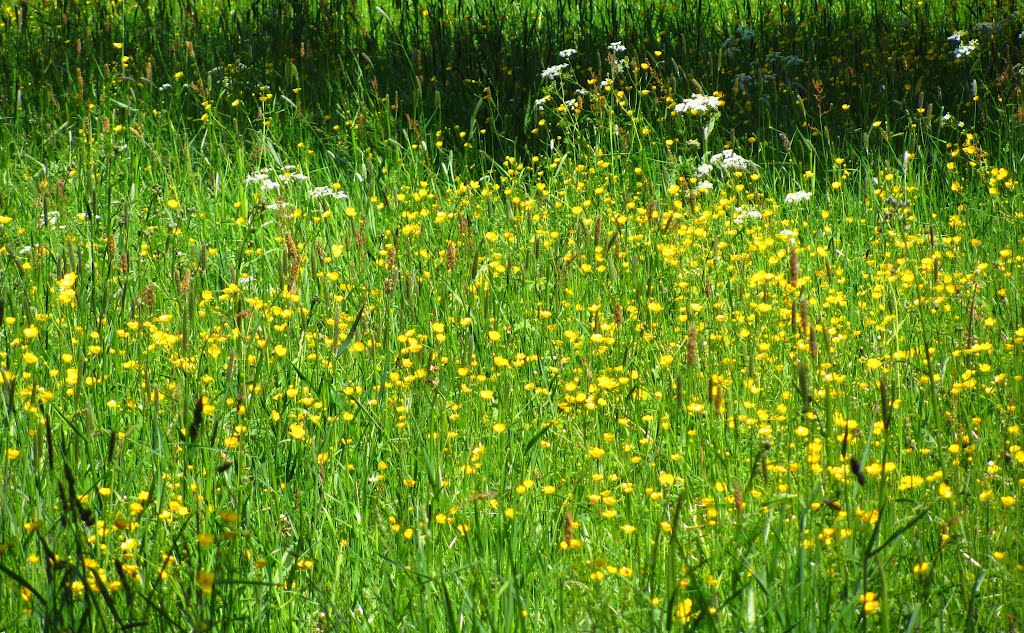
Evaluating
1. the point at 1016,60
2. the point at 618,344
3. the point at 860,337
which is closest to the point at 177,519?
the point at 618,344

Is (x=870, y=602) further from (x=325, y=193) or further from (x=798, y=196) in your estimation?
(x=325, y=193)

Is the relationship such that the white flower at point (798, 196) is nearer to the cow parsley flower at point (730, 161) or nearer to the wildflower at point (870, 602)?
the cow parsley flower at point (730, 161)

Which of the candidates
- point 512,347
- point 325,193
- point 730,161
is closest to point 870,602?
point 512,347

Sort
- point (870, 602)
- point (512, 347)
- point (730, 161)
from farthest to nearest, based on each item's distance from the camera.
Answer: point (730, 161)
point (512, 347)
point (870, 602)

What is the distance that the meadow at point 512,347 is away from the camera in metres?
1.95

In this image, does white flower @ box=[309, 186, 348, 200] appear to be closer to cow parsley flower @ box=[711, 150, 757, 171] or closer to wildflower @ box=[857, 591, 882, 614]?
cow parsley flower @ box=[711, 150, 757, 171]

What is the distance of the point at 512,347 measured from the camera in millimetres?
3096

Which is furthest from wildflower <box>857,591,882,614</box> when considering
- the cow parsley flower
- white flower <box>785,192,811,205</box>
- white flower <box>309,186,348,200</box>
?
white flower <box>309,186,348,200</box>

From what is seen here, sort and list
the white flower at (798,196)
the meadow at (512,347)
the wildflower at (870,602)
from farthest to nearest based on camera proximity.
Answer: the white flower at (798,196)
the meadow at (512,347)
the wildflower at (870,602)

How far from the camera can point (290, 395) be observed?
2549 millimetres

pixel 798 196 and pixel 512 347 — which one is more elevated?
pixel 798 196

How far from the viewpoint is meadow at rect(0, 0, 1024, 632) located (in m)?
1.95

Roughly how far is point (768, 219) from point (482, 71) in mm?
2229

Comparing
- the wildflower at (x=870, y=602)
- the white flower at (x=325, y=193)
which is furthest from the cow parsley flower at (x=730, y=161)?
the wildflower at (x=870, y=602)
